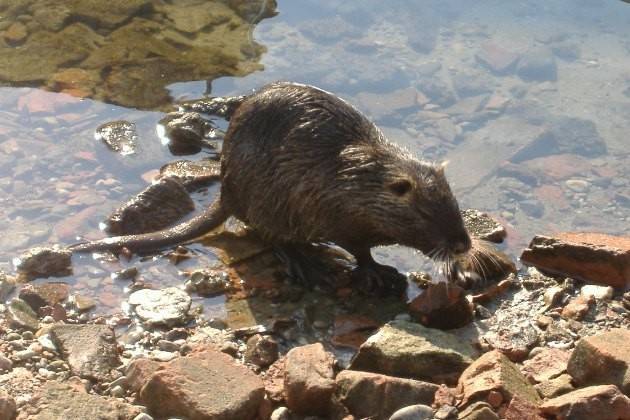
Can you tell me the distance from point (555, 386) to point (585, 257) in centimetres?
142

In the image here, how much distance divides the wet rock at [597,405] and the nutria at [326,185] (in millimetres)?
1521

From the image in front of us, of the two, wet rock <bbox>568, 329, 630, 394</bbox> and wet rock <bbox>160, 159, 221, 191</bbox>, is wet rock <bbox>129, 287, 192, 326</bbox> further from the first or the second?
wet rock <bbox>568, 329, 630, 394</bbox>

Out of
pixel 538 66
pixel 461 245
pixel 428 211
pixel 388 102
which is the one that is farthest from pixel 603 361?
pixel 538 66

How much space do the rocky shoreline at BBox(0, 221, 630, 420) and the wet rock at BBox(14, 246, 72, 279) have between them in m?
0.14

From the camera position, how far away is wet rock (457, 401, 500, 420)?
3.18 m

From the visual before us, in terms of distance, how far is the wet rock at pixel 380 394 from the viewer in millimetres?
3412

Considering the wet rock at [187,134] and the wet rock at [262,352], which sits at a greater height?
the wet rock at [262,352]

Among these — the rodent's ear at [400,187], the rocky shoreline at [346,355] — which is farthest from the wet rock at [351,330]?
the rodent's ear at [400,187]

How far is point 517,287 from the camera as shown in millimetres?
4941

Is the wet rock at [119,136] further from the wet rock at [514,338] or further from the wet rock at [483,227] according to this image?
the wet rock at [514,338]

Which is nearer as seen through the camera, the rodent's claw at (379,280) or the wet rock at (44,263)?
the rodent's claw at (379,280)

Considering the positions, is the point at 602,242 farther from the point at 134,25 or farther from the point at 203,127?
the point at 134,25

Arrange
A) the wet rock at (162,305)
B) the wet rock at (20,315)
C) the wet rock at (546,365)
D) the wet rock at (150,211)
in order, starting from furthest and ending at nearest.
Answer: the wet rock at (150,211) < the wet rock at (162,305) < the wet rock at (20,315) < the wet rock at (546,365)

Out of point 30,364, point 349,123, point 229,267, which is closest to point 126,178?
point 229,267
